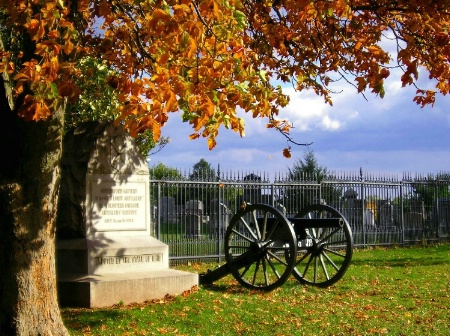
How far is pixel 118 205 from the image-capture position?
11.2 meters

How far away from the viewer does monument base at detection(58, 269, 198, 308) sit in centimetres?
997

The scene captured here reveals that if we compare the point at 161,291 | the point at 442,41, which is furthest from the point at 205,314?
the point at 442,41

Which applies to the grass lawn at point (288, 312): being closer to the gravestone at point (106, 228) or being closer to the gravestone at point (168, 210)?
the gravestone at point (106, 228)

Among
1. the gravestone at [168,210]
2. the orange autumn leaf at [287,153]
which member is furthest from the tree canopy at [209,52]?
the gravestone at [168,210]

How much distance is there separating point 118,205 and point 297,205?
10859 millimetres

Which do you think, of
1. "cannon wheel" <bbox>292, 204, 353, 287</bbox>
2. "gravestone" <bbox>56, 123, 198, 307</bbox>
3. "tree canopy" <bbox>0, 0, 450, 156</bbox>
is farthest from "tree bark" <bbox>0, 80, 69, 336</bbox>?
"cannon wheel" <bbox>292, 204, 353, 287</bbox>

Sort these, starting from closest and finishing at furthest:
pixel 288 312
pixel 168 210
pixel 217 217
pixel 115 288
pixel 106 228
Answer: pixel 288 312 < pixel 115 288 < pixel 106 228 < pixel 168 210 < pixel 217 217

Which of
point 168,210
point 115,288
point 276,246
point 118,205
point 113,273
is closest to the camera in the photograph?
point 115,288

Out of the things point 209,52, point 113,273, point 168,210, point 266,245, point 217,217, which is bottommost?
point 113,273

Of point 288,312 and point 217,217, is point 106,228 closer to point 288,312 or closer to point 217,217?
point 288,312

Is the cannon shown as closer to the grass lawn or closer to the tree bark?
the grass lawn

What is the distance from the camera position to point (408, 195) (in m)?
25.5

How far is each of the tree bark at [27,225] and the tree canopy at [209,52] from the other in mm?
411

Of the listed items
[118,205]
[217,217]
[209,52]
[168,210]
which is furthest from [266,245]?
[217,217]
